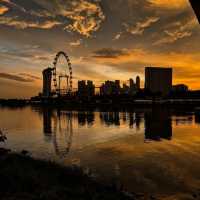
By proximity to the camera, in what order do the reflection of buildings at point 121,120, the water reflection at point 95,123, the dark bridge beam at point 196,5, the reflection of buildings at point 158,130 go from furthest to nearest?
the reflection of buildings at point 121,120 → the reflection of buildings at point 158,130 → the water reflection at point 95,123 → the dark bridge beam at point 196,5

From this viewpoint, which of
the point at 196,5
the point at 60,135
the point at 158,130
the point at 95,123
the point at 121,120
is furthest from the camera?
the point at 121,120

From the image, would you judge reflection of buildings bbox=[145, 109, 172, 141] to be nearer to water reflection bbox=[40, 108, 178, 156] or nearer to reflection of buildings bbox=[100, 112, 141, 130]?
water reflection bbox=[40, 108, 178, 156]

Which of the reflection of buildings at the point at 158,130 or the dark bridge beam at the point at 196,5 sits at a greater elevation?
the dark bridge beam at the point at 196,5

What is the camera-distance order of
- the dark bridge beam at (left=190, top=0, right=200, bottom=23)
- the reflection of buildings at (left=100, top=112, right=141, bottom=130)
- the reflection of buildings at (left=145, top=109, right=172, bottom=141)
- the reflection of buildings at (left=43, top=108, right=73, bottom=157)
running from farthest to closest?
the reflection of buildings at (left=100, top=112, right=141, bottom=130), the reflection of buildings at (left=145, top=109, right=172, bottom=141), the reflection of buildings at (left=43, top=108, right=73, bottom=157), the dark bridge beam at (left=190, top=0, right=200, bottom=23)

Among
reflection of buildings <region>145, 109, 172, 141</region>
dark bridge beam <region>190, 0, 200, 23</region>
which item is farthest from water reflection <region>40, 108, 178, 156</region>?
dark bridge beam <region>190, 0, 200, 23</region>

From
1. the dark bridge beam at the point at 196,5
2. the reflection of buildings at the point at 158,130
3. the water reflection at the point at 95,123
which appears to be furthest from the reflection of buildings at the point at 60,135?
the dark bridge beam at the point at 196,5

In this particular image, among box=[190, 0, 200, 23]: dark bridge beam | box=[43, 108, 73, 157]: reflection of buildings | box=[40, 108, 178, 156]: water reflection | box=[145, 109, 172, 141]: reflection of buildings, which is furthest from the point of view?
box=[145, 109, 172, 141]: reflection of buildings

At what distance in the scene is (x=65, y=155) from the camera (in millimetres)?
23406

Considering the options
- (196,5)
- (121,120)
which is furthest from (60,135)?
(196,5)

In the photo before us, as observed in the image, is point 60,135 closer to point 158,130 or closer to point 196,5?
point 158,130

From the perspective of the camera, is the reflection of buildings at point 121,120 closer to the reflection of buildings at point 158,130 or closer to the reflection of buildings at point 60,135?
the reflection of buildings at point 158,130

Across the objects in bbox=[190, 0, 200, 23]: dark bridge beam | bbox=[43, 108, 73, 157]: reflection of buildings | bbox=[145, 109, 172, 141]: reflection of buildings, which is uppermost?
bbox=[190, 0, 200, 23]: dark bridge beam

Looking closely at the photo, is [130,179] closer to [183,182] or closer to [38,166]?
[183,182]

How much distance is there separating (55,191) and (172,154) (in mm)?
16191
